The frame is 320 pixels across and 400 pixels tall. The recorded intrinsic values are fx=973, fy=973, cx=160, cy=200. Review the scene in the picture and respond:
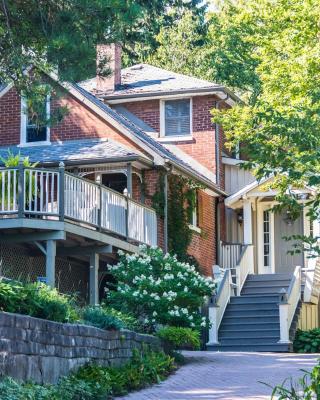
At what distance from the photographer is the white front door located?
29047mm

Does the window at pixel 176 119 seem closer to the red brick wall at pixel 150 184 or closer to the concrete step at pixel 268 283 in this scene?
the red brick wall at pixel 150 184

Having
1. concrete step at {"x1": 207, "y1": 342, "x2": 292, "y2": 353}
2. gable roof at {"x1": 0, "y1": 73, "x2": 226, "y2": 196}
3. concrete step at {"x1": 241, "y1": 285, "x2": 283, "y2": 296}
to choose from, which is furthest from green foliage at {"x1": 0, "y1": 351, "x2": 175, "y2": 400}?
concrete step at {"x1": 241, "y1": 285, "x2": 283, "y2": 296}

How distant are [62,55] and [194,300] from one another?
21.3 feet

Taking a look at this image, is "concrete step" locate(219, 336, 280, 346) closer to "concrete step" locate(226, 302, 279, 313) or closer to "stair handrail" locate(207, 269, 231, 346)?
"stair handrail" locate(207, 269, 231, 346)

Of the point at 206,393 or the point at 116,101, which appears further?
the point at 116,101

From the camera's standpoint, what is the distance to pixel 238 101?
30.1 meters

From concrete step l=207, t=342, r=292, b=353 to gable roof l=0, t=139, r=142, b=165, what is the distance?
506cm

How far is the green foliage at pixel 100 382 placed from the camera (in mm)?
11331

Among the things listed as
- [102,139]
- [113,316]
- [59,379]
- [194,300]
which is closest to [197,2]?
[102,139]

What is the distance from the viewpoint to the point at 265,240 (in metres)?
29.3

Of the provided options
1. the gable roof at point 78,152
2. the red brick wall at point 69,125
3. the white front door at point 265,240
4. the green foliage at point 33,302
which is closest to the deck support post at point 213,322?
the gable roof at point 78,152

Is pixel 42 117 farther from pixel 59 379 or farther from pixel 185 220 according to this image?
pixel 185 220

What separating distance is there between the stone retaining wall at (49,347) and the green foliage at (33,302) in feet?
0.89

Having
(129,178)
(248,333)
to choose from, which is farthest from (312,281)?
(129,178)
